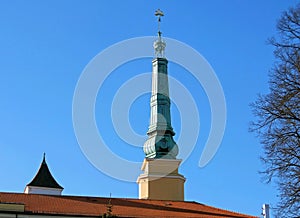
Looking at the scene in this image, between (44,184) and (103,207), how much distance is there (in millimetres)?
9251

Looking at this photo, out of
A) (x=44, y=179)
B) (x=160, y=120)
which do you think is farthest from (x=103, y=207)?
(x=160, y=120)

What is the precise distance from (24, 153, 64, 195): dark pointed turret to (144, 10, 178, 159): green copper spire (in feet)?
26.3

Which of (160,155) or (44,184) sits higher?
(160,155)

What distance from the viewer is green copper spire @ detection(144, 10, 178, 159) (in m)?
47.0

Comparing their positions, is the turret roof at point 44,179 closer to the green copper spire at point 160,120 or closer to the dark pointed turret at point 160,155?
the dark pointed turret at point 160,155

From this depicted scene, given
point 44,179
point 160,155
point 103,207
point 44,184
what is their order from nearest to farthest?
point 103,207 → point 44,184 → point 44,179 → point 160,155

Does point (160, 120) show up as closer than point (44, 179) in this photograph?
No

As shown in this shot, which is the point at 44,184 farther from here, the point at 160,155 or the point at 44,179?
the point at 160,155

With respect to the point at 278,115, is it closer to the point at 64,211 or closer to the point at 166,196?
the point at 64,211

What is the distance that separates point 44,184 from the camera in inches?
1721

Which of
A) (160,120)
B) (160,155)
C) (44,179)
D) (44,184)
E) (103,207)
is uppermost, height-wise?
(160,120)

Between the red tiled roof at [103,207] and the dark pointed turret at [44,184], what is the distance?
6.02m

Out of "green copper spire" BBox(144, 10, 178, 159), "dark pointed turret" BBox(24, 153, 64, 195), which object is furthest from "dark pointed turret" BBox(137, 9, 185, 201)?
"dark pointed turret" BBox(24, 153, 64, 195)

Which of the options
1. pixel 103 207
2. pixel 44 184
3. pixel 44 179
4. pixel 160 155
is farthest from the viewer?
pixel 160 155
